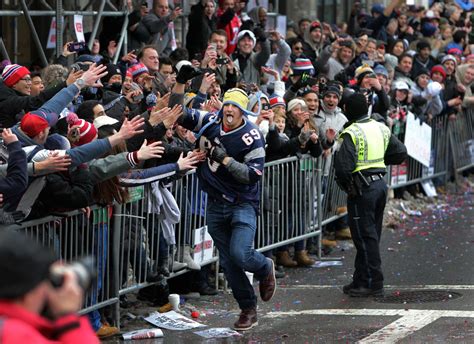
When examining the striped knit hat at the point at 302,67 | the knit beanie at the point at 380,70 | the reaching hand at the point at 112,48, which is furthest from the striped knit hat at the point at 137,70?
the knit beanie at the point at 380,70

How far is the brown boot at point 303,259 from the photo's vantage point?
12852mm

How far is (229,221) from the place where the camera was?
9.61 meters

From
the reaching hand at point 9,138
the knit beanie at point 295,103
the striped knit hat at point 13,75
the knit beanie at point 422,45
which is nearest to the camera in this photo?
the reaching hand at point 9,138

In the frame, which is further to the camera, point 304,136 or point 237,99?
point 304,136

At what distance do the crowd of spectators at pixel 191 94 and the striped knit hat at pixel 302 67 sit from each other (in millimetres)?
21

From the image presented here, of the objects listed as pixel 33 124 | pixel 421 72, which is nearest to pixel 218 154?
pixel 33 124

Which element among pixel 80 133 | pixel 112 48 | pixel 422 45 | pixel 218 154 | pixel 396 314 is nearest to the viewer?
pixel 80 133

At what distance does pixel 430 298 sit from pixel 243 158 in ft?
7.85

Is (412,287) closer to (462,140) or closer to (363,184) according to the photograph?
(363,184)

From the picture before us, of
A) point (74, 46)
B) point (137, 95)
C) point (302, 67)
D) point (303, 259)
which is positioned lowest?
point (303, 259)

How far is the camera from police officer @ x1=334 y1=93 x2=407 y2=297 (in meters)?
11.0

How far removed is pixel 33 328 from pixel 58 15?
9.56 m

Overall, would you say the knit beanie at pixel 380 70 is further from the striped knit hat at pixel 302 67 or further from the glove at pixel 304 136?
the glove at pixel 304 136

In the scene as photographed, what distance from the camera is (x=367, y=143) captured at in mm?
11008
